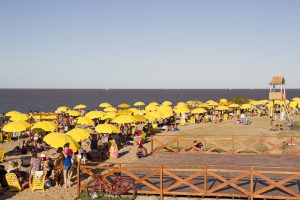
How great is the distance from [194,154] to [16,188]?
9183 millimetres

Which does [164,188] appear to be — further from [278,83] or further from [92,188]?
[278,83]

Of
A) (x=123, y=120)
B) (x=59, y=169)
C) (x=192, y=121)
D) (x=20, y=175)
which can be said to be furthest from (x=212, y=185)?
(x=192, y=121)

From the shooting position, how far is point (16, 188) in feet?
40.8

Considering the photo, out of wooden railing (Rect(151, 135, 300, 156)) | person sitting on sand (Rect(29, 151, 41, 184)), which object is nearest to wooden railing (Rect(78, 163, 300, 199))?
person sitting on sand (Rect(29, 151, 41, 184))

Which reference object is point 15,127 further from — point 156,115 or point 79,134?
point 156,115

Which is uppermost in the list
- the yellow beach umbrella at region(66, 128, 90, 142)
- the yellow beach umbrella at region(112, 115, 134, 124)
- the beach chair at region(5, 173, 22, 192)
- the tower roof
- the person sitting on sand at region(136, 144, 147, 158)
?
the tower roof

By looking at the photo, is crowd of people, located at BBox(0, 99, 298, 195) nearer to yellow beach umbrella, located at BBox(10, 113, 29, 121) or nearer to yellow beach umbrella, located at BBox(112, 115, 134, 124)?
yellow beach umbrella, located at BBox(112, 115, 134, 124)

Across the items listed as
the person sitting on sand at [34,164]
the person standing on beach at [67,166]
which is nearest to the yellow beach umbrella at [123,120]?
the person standing on beach at [67,166]

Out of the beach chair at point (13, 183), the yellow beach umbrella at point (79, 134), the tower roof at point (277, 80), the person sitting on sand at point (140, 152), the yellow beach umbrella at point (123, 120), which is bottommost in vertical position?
the beach chair at point (13, 183)

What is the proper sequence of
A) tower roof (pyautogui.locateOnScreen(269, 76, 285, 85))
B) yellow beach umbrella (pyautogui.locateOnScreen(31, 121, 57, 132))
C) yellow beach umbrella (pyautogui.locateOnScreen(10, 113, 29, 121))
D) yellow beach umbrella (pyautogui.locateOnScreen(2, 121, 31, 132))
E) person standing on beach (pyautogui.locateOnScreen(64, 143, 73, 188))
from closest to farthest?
person standing on beach (pyautogui.locateOnScreen(64, 143, 73, 188)) → yellow beach umbrella (pyautogui.locateOnScreen(2, 121, 31, 132)) → yellow beach umbrella (pyautogui.locateOnScreen(31, 121, 57, 132)) → yellow beach umbrella (pyautogui.locateOnScreen(10, 113, 29, 121)) → tower roof (pyautogui.locateOnScreen(269, 76, 285, 85))

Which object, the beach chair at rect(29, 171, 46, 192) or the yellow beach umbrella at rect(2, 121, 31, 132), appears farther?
the yellow beach umbrella at rect(2, 121, 31, 132)

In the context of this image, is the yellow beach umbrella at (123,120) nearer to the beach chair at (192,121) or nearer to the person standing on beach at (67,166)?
the person standing on beach at (67,166)

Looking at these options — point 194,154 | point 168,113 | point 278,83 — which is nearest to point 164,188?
point 194,154

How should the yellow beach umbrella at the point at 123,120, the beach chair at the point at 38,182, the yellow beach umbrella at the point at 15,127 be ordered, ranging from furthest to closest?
1. the yellow beach umbrella at the point at 123,120
2. the yellow beach umbrella at the point at 15,127
3. the beach chair at the point at 38,182
